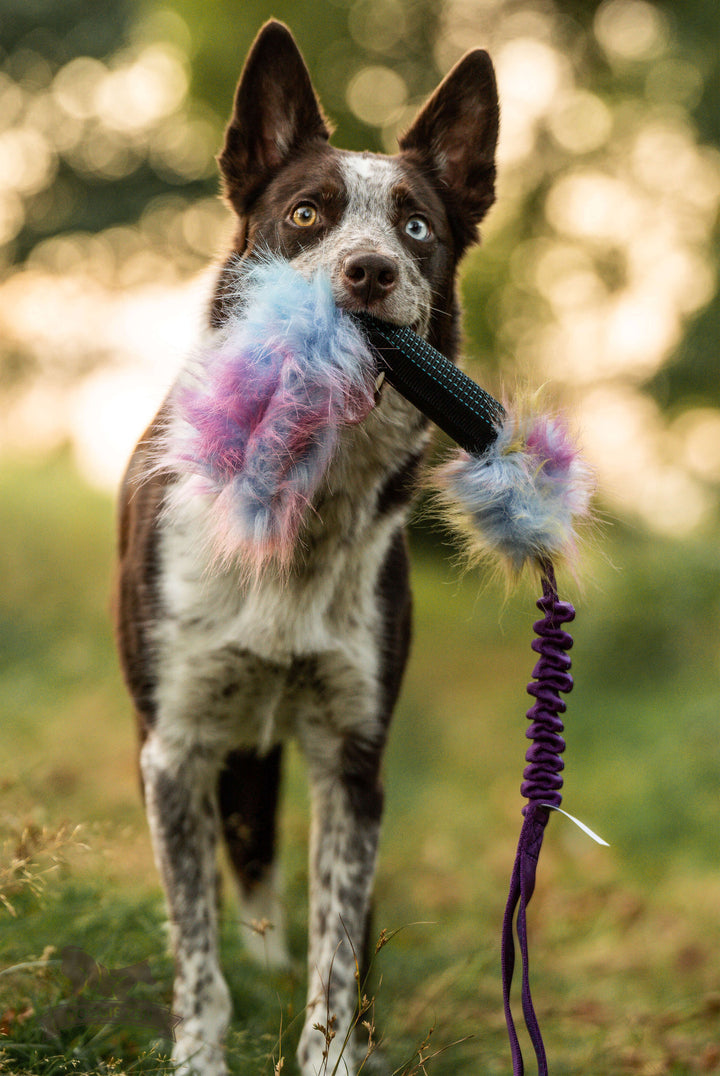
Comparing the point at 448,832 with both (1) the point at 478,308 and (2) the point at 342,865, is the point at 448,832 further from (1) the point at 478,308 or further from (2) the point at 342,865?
(1) the point at 478,308

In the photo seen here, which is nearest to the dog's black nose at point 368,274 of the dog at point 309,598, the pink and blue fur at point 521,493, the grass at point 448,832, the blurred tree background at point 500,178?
the dog at point 309,598

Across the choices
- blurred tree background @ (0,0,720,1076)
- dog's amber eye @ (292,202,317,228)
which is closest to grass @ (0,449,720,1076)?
blurred tree background @ (0,0,720,1076)

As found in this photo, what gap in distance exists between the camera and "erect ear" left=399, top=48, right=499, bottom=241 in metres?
2.64

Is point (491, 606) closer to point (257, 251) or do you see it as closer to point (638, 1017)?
point (638, 1017)

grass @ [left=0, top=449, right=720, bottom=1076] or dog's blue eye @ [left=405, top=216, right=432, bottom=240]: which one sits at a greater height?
dog's blue eye @ [left=405, top=216, right=432, bottom=240]

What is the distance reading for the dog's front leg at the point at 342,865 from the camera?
2.43 meters

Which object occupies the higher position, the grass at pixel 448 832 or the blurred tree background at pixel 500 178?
the blurred tree background at pixel 500 178

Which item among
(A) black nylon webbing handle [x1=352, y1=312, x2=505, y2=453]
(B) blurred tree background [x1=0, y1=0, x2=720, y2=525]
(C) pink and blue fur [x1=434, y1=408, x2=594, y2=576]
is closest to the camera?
(C) pink and blue fur [x1=434, y1=408, x2=594, y2=576]

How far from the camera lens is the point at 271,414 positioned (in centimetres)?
187

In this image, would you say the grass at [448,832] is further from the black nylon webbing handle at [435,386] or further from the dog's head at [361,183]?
the dog's head at [361,183]

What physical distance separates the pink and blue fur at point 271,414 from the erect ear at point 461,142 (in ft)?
3.00

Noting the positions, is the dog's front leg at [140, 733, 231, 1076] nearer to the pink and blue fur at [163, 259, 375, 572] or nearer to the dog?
the dog

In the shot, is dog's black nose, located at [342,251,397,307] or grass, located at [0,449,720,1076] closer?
dog's black nose, located at [342,251,397,307]

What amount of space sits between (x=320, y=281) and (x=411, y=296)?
32 cm
